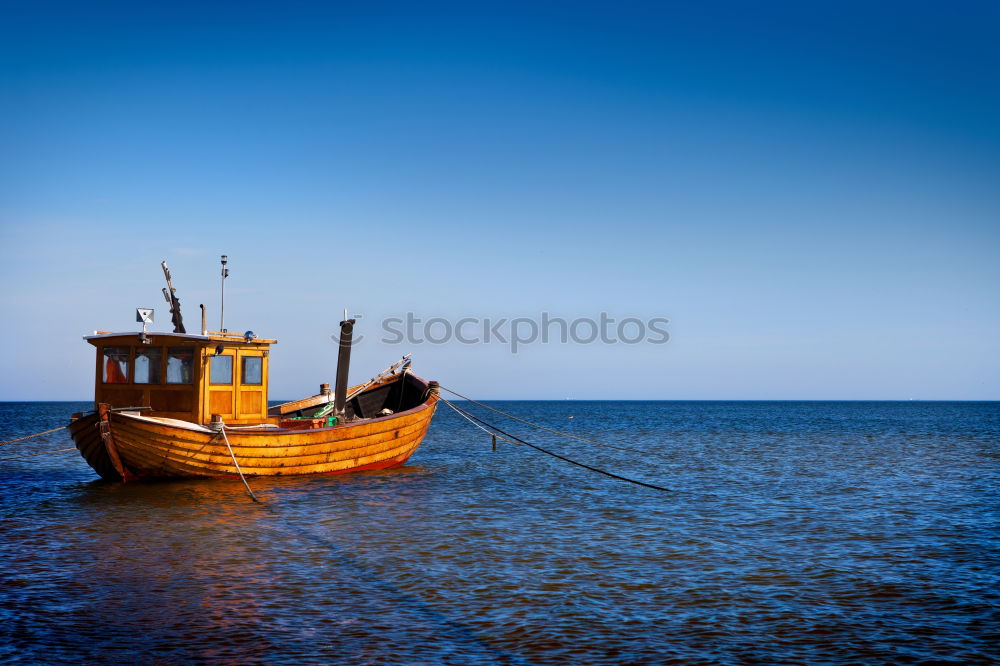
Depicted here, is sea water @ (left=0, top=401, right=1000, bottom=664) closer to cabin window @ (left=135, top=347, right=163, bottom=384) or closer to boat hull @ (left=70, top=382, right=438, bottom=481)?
boat hull @ (left=70, top=382, right=438, bottom=481)

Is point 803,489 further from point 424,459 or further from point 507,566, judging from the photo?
point 424,459

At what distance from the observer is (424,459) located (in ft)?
109

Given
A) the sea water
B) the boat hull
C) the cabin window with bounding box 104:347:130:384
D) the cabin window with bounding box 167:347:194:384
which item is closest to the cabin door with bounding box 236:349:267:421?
the boat hull

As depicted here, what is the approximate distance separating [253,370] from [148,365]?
254 cm

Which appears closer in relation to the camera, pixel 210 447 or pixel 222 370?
pixel 210 447

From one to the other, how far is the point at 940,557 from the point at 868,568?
6.09ft

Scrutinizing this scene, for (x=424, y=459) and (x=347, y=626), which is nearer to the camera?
(x=347, y=626)

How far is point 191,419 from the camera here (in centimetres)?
1939

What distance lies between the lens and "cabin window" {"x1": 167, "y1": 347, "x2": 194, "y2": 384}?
19.5 meters

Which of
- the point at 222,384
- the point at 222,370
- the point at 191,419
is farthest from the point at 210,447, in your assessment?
the point at 222,370

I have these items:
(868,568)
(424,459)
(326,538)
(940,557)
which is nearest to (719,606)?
(868,568)

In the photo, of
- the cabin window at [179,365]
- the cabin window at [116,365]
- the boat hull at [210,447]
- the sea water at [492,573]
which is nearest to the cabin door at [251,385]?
the boat hull at [210,447]

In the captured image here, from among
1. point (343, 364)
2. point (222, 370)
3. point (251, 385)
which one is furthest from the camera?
point (343, 364)

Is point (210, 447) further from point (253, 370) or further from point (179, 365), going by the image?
point (253, 370)
